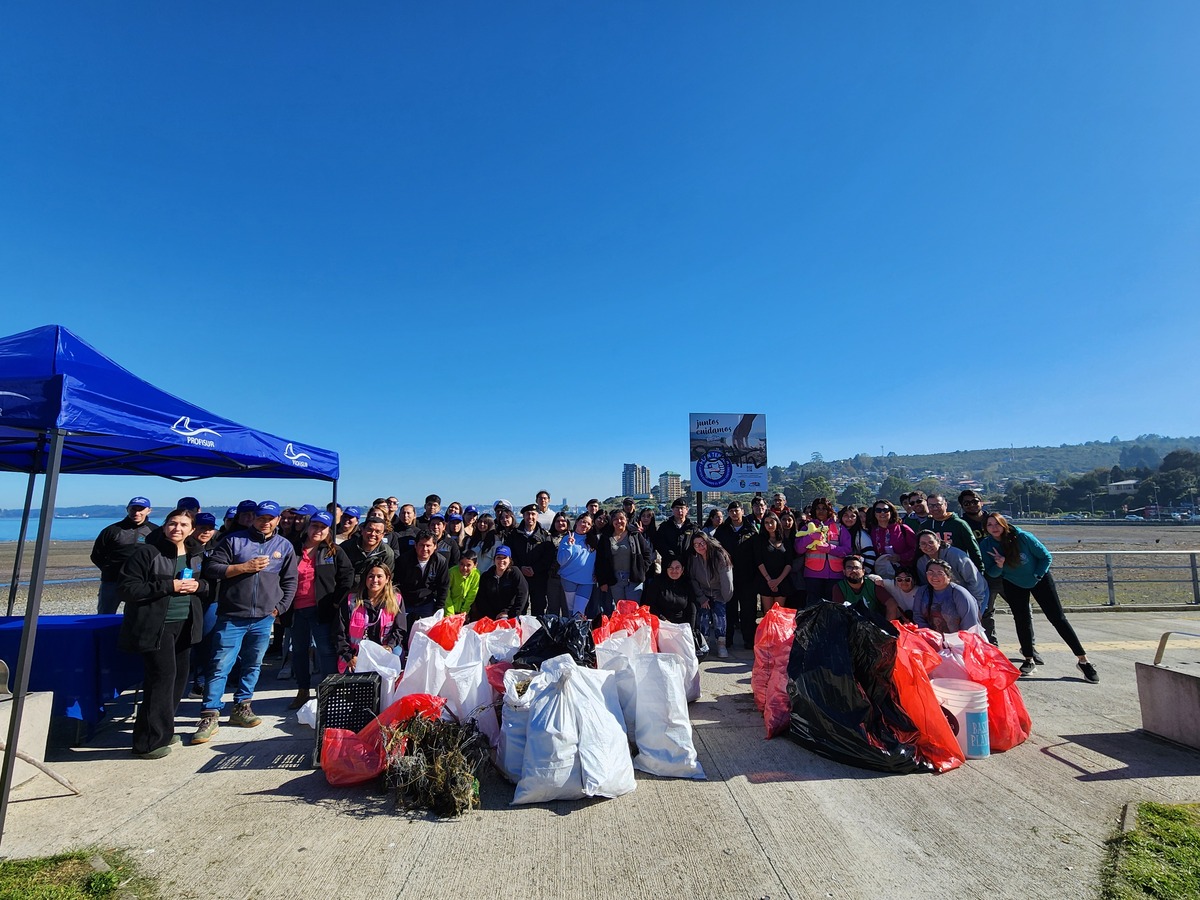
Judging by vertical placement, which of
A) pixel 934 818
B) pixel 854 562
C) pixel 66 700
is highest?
pixel 854 562

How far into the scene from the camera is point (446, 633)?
420cm

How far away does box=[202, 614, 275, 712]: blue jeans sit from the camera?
14.6 feet

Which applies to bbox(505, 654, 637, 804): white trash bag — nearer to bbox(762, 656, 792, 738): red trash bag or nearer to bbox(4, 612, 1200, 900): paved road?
bbox(4, 612, 1200, 900): paved road

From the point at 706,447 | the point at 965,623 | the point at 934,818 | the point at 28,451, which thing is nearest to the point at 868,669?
the point at 934,818

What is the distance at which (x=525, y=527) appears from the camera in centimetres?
720

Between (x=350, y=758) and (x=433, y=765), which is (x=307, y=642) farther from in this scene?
(x=433, y=765)

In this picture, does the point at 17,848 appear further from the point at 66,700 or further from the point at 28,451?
the point at 28,451

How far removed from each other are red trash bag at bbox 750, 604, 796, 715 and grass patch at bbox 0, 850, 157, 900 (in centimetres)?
408

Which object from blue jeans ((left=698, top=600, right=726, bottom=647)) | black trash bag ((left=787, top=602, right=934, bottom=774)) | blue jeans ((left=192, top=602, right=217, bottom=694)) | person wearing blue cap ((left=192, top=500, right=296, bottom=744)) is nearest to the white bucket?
black trash bag ((left=787, top=602, right=934, bottom=774))

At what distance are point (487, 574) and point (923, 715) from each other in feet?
13.1

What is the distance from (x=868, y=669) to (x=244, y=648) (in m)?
4.92

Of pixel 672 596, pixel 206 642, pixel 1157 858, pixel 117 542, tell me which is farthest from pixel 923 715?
pixel 117 542

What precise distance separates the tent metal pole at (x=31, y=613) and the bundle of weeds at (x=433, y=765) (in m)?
1.85

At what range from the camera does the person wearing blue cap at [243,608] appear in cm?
A: 443
